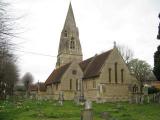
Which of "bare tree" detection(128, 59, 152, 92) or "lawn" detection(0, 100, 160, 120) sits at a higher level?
"bare tree" detection(128, 59, 152, 92)

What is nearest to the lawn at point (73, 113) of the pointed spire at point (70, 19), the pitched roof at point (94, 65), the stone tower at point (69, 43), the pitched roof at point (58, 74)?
the pitched roof at point (94, 65)

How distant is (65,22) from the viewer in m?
76.9

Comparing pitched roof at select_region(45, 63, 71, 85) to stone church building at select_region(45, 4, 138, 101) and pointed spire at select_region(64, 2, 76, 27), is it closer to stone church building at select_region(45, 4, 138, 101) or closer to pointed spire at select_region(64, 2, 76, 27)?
stone church building at select_region(45, 4, 138, 101)

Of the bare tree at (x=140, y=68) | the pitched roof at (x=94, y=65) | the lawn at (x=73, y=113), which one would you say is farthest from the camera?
the bare tree at (x=140, y=68)

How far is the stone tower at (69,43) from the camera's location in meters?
76.4

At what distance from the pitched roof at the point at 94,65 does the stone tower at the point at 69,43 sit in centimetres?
1697

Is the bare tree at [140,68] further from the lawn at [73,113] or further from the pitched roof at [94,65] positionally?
the lawn at [73,113]

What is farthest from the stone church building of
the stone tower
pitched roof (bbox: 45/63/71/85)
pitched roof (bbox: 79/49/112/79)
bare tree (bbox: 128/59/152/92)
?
bare tree (bbox: 128/59/152/92)

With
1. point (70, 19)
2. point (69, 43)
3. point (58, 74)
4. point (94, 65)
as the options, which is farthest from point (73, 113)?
point (70, 19)

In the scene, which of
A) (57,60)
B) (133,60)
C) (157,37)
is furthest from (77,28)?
(157,37)

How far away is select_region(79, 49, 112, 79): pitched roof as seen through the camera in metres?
49.5

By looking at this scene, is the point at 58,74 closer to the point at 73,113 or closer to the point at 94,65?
the point at 94,65

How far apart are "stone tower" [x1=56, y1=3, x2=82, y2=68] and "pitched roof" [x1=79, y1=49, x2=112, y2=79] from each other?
17.0 m

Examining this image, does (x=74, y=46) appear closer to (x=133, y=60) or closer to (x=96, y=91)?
(x=133, y=60)
